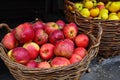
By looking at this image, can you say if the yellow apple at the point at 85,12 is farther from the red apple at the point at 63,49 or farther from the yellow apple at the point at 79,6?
the red apple at the point at 63,49

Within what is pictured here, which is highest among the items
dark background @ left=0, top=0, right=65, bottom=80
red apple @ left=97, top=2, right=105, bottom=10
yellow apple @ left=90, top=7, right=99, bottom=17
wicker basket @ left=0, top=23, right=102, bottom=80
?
red apple @ left=97, top=2, right=105, bottom=10

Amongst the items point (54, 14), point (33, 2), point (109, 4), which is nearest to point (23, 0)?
point (33, 2)

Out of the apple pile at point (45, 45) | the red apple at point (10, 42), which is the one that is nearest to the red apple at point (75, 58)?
the apple pile at point (45, 45)

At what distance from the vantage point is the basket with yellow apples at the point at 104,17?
1.68 metres

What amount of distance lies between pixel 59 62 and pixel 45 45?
0.18 metres

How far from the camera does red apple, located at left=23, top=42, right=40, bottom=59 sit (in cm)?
138

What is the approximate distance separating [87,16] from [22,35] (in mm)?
644

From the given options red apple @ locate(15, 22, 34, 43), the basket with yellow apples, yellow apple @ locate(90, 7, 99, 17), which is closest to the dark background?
the basket with yellow apples

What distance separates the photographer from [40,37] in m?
1.43

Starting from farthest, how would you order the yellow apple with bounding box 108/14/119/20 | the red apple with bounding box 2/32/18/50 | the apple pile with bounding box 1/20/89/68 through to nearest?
1. the yellow apple with bounding box 108/14/119/20
2. the red apple with bounding box 2/32/18/50
3. the apple pile with bounding box 1/20/89/68

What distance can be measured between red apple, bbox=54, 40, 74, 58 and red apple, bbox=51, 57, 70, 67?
37 millimetres

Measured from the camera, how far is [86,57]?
1309mm

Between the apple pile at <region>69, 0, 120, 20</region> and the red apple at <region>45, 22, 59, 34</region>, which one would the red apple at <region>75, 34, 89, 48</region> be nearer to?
the red apple at <region>45, 22, 59, 34</region>

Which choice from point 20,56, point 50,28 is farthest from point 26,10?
point 20,56
